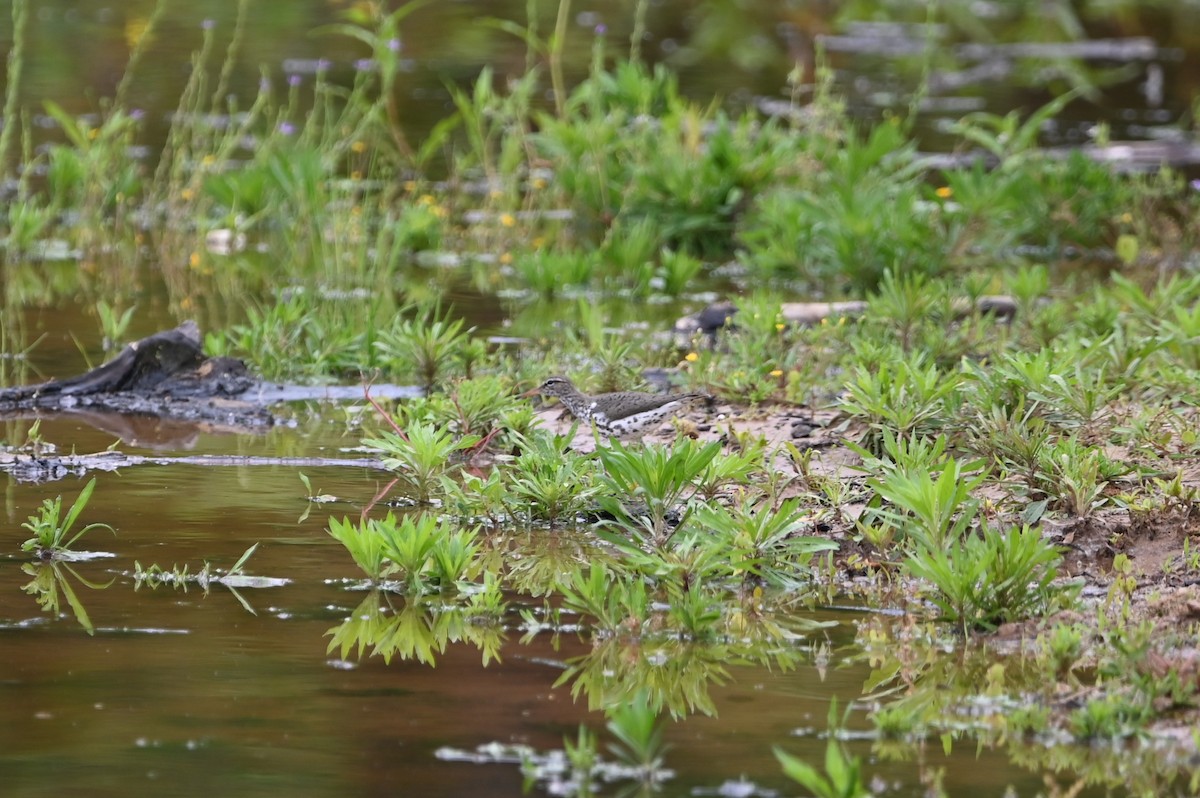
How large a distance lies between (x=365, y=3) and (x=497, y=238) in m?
8.73

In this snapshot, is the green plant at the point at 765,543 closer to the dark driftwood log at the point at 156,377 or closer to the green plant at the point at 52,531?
the green plant at the point at 52,531

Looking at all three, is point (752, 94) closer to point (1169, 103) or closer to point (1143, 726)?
point (1169, 103)

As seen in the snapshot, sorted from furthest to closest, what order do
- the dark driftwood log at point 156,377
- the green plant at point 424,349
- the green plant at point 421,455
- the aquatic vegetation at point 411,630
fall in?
1. the green plant at point 424,349
2. the dark driftwood log at point 156,377
3. the green plant at point 421,455
4. the aquatic vegetation at point 411,630

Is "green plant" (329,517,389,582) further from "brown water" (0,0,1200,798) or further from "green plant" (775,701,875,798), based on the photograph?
"green plant" (775,701,875,798)

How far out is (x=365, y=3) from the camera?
20.1m

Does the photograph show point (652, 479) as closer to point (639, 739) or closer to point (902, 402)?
point (902, 402)

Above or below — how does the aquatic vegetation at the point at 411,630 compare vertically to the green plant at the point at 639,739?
below

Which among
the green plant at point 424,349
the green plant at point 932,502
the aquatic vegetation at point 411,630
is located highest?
the green plant at point 932,502

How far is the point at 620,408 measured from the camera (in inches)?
271

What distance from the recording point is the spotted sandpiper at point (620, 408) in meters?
6.89

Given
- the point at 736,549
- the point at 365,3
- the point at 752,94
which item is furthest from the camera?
the point at 365,3

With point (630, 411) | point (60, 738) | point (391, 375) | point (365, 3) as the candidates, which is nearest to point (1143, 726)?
point (60, 738)

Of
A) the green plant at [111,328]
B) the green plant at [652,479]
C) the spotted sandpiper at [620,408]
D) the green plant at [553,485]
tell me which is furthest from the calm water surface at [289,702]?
the green plant at [111,328]

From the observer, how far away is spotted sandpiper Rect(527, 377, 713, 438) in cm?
689
